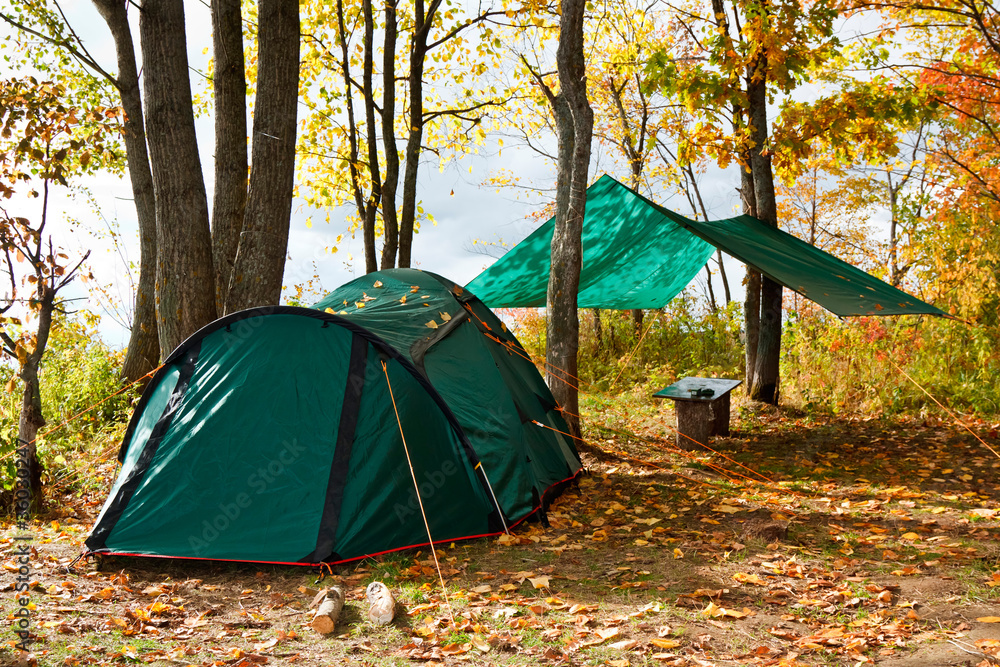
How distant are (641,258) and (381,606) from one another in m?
4.43

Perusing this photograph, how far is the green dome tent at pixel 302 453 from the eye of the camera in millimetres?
3600

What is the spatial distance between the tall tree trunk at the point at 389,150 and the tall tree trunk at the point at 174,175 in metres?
2.94

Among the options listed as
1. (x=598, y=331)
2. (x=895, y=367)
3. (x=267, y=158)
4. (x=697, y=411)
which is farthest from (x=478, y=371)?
(x=598, y=331)

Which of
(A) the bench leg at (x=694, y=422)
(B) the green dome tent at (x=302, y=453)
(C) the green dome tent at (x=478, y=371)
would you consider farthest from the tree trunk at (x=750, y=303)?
(B) the green dome tent at (x=302, y=453)

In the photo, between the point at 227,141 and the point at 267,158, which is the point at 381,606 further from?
the point at 227,141

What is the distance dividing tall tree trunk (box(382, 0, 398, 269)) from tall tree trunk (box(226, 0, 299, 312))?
10.8ft

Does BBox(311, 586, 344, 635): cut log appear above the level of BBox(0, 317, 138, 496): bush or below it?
below

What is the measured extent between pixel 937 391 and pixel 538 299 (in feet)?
14.0

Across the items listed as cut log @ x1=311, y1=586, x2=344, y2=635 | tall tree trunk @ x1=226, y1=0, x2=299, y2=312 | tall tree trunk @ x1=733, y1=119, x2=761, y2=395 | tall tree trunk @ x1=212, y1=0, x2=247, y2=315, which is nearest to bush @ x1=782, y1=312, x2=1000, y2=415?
tall tree trunk @ x1=733, y1=119, x2=761, y2=395

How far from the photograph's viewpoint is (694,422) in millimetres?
6098

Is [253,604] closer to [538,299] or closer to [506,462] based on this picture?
[506,462]

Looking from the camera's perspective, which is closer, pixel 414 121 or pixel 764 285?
pixel 764 285

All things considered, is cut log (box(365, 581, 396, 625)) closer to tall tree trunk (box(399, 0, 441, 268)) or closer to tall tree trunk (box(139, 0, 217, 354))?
tall tree trunk (box(139, 0, 217, 354))

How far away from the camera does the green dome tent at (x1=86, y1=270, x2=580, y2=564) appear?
3.60m
